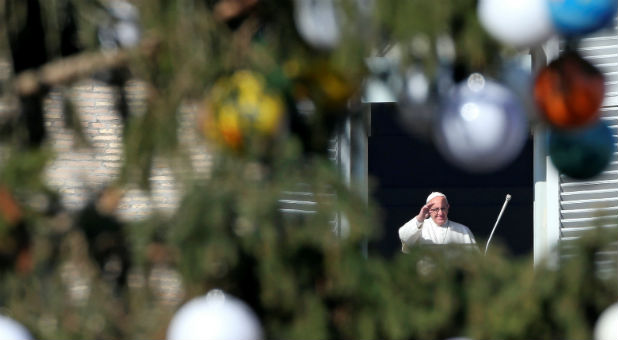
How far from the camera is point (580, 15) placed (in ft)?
7.17

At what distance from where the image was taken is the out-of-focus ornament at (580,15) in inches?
86.0

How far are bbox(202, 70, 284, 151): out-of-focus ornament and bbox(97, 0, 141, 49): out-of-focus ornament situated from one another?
30cm

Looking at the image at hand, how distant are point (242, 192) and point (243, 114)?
15cm

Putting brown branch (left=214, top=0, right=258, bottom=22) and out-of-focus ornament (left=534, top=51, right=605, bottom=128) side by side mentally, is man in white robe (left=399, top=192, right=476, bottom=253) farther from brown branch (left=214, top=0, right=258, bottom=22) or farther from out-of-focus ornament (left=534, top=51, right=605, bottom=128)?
brown branch (left=214, top=0, right=258, bottom=22)

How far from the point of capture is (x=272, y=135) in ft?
7.12

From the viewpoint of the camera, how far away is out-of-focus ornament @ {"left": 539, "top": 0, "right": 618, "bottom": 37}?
2.18m

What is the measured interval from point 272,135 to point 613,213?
2.72 ft

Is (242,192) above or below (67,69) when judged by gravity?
below

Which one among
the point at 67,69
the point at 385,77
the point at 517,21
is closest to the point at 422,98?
the point at 385,77

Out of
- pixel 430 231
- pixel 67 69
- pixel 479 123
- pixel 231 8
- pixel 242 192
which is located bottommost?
pixel 430 231

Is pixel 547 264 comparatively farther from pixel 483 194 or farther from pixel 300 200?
pixel 483 194

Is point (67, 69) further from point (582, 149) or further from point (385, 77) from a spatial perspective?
point (582, 149)

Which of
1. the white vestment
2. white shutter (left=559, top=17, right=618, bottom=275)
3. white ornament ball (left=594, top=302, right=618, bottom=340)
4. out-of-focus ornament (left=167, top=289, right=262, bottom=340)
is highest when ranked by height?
white shutter (left=559, top=17, right=618, bottom=275)

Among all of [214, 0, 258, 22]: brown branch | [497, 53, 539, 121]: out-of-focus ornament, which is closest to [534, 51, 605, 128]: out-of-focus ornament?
[497, 53, 539, 121]: out-of-focus ornament
